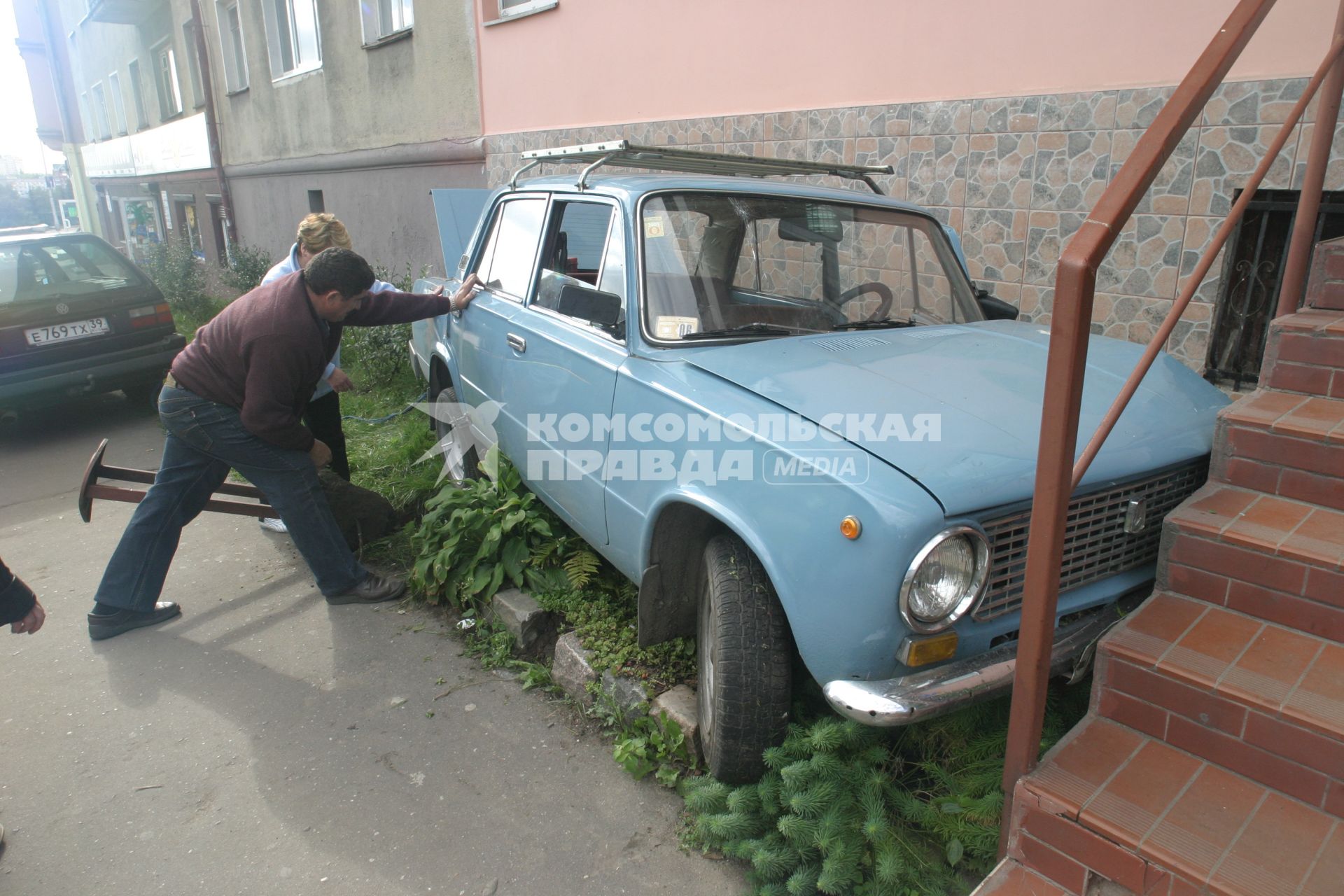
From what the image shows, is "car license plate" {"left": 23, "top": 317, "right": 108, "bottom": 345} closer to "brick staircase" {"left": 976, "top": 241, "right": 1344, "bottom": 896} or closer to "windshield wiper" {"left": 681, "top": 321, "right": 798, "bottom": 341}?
"windshield wiper" {"left": 681, "top": 321, "right": 798, "bottom": 341}

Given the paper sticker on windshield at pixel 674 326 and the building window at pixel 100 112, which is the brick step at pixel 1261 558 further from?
the building window at pixel 100 112

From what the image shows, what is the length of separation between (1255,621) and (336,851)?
2.74 meters

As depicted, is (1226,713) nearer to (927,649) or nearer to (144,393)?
(927,649)

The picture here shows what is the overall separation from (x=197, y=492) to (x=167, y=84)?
20.5 meters

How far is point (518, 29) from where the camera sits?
29.2 feet

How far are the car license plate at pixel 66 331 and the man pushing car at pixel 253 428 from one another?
3770 millimetres

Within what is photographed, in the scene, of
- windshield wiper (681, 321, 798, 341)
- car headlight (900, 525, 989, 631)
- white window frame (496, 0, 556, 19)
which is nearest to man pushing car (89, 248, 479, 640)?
windshield wiper (681, 321, 798, 341)

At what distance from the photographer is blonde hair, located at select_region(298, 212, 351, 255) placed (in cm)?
434

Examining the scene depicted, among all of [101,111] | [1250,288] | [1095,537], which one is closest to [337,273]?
[1095,537]

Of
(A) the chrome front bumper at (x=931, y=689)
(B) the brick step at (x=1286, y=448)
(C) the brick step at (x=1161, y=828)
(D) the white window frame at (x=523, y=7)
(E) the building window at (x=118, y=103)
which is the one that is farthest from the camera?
(E) the building window at (x=118, y=103)

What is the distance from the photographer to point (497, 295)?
4266 millimetres

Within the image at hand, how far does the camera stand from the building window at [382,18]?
35.5 feet

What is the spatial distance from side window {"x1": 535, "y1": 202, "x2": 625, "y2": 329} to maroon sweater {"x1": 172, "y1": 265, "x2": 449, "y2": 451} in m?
1.04

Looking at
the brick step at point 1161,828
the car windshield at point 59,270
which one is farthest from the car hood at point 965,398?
the car windshield at point 59,270
